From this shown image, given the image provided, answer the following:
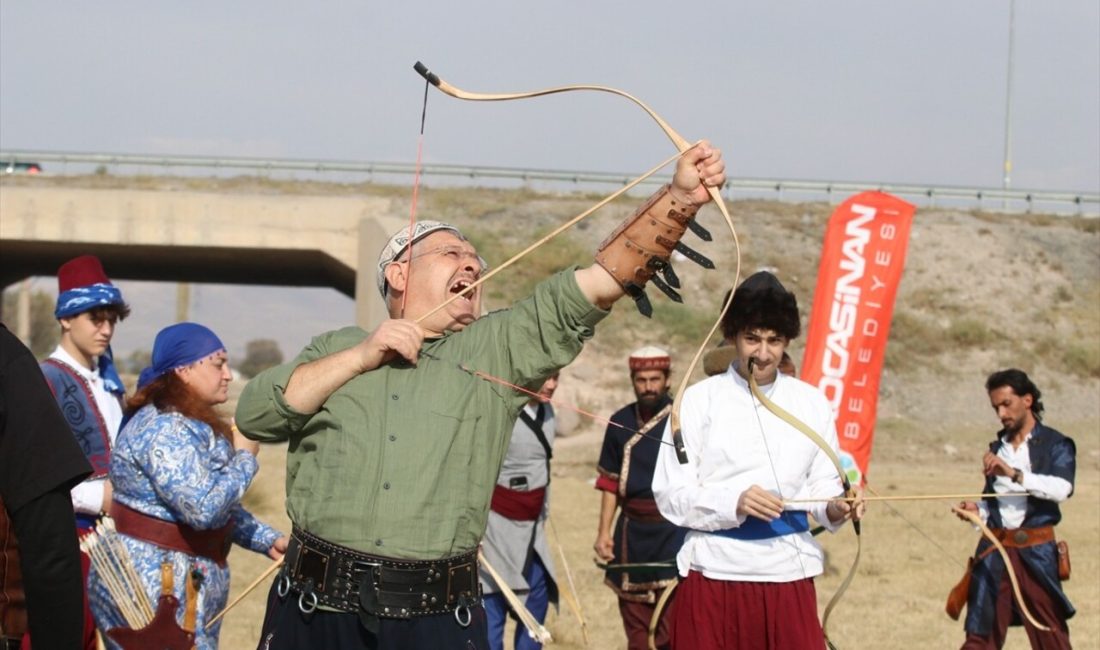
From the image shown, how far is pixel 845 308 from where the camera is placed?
11.1 meters

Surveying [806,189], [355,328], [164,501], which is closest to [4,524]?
[355,328]

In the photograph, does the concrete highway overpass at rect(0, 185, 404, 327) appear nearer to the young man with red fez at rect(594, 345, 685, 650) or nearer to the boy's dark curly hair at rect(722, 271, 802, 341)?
the young man with red fez at rect(594, 345, 685, 650)

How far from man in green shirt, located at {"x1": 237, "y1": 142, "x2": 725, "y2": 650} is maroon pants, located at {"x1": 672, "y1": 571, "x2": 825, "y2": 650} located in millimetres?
1507

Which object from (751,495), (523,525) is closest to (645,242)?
(751,495)

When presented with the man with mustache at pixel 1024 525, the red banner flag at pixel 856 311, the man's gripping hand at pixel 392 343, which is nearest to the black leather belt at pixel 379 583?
the man's gripping hand at pixel 392 343

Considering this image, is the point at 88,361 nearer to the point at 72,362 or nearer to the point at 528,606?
the point at 72,362

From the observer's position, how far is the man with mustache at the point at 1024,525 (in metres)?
6.94

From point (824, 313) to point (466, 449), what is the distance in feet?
26.6

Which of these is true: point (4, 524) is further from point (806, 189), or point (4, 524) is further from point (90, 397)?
point (806, 189)

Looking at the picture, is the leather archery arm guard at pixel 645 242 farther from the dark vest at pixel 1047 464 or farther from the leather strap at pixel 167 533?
the dark vest at pixel 1047 464

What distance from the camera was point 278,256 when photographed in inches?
1036

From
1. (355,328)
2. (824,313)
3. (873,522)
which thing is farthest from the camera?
(873,522)

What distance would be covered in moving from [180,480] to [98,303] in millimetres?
1625

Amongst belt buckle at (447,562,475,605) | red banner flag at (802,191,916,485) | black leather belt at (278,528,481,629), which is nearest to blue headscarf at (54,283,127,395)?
black leather belt at (278,528,481,629)
